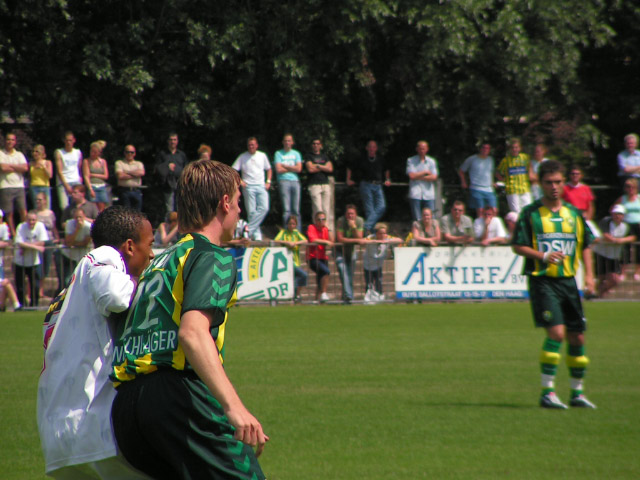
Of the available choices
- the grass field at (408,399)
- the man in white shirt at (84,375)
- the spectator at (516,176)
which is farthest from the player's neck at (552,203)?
the spectator at (516,176)

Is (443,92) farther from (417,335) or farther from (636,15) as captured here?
(417,335)

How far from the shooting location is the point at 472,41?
79.3 feet

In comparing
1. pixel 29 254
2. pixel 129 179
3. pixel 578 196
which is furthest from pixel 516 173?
pixel 29 254

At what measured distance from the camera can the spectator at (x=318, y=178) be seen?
20.3 meters

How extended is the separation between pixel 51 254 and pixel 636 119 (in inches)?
779

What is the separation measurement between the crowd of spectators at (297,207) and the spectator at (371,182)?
0.02 m

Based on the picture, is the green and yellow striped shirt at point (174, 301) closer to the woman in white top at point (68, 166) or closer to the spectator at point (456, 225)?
the woman in white top at point (68, 166)

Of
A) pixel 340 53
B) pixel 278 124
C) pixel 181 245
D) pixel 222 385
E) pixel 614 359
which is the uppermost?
pixel 340 53

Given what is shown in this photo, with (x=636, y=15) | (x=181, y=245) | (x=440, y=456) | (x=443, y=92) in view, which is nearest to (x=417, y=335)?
(x=440, y=456)

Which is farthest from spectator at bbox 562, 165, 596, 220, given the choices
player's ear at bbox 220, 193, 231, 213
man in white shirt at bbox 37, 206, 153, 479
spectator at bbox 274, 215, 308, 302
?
player's ear at bbox 220, 193, 231, 213

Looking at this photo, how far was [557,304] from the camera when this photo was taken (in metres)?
8.98

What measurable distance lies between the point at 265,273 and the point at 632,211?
7.83 m

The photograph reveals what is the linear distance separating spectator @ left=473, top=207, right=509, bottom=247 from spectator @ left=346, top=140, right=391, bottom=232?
8.00ft

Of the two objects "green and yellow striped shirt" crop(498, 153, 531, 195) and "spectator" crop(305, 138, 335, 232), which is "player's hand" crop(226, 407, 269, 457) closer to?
"spectator" crop(305, 138, 335, 232)
